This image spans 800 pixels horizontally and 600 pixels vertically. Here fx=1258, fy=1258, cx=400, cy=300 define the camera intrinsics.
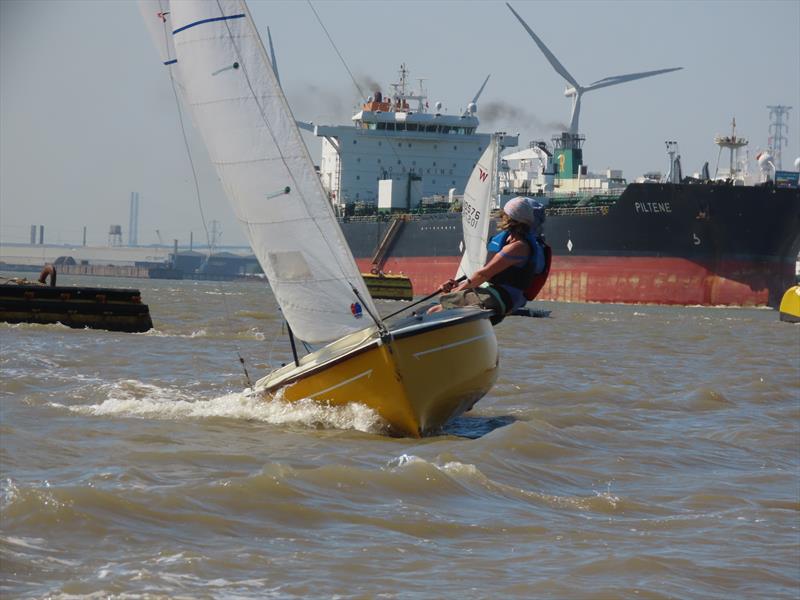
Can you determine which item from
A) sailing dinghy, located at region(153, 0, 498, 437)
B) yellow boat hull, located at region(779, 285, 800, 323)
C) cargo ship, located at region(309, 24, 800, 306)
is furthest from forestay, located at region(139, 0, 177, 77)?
cargo ship, located at region(309, 24, 800, 306)

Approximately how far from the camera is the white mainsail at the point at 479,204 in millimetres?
29250

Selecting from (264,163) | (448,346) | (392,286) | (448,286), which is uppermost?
(264,163)

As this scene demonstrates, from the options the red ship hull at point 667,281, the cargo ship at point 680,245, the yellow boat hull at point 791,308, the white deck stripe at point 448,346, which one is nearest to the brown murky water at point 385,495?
the white deck stripe at point 448,346

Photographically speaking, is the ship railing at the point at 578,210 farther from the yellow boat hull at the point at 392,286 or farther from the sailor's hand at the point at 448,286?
the sailor's hand at the point at 448,286

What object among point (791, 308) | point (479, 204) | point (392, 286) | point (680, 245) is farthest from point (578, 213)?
point (479, 204)

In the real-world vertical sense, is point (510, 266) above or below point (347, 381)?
above

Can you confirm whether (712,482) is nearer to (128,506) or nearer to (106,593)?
(128,506)

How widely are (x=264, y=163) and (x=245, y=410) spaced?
2.00 m

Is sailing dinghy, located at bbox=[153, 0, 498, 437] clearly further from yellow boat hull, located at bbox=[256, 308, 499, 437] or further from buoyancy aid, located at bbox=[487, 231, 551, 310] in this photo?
buoyancy aid, located at bbox=[487, 231, 551, 310]

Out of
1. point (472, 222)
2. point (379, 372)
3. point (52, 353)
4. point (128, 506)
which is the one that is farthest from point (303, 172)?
point (472, 222)

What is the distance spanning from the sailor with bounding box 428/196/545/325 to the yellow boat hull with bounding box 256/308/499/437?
205 millimetres

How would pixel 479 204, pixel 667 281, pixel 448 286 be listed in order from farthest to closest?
1. pixel 667 281
2. pixel 479 204
3. pixel 448 286

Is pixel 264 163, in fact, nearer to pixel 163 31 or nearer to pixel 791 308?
pixel 163 31

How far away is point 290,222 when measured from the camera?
9320 mm
